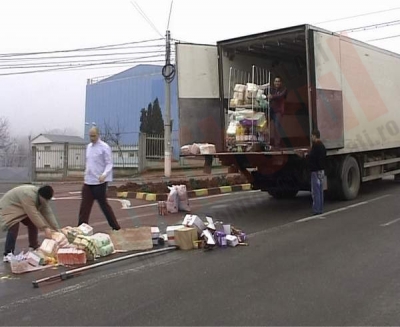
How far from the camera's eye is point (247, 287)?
5.35m

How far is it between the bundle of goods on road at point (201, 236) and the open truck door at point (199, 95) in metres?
3.60

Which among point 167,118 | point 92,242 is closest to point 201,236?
point 92,242

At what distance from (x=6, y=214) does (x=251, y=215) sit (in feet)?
17.1

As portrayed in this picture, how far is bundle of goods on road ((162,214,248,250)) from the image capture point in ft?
24.3

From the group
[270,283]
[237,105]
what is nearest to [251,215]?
[237,105]

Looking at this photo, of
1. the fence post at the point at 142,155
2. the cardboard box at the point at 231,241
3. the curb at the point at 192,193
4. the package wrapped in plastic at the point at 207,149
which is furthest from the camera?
the fence post at the point at 142,155

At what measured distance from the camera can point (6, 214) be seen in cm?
673

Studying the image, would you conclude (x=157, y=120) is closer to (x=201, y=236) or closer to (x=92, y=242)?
(x=201, y=236)

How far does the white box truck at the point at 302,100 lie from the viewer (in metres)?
10.2

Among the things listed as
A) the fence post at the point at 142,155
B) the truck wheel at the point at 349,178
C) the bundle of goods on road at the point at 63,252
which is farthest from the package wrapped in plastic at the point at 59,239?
the fence post at the point at 142,155

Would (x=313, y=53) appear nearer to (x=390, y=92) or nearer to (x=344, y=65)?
(x=344, y=65)

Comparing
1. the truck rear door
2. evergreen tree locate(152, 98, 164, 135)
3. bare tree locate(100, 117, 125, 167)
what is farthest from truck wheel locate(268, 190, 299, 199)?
evergreen tree locate(152, 98, 164, 135)

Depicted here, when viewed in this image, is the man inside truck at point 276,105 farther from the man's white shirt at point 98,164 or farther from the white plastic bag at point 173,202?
the man's white shirt at point 98,164

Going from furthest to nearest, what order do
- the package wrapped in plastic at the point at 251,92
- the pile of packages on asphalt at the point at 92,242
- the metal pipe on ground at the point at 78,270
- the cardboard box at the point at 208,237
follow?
the package wrapped in plastic at the point at 251,92
the cardboard box at the point at 208,237
the pile of packages on asphalt at the point at 92,242
the metal pipe on ground at the point at 78,270
